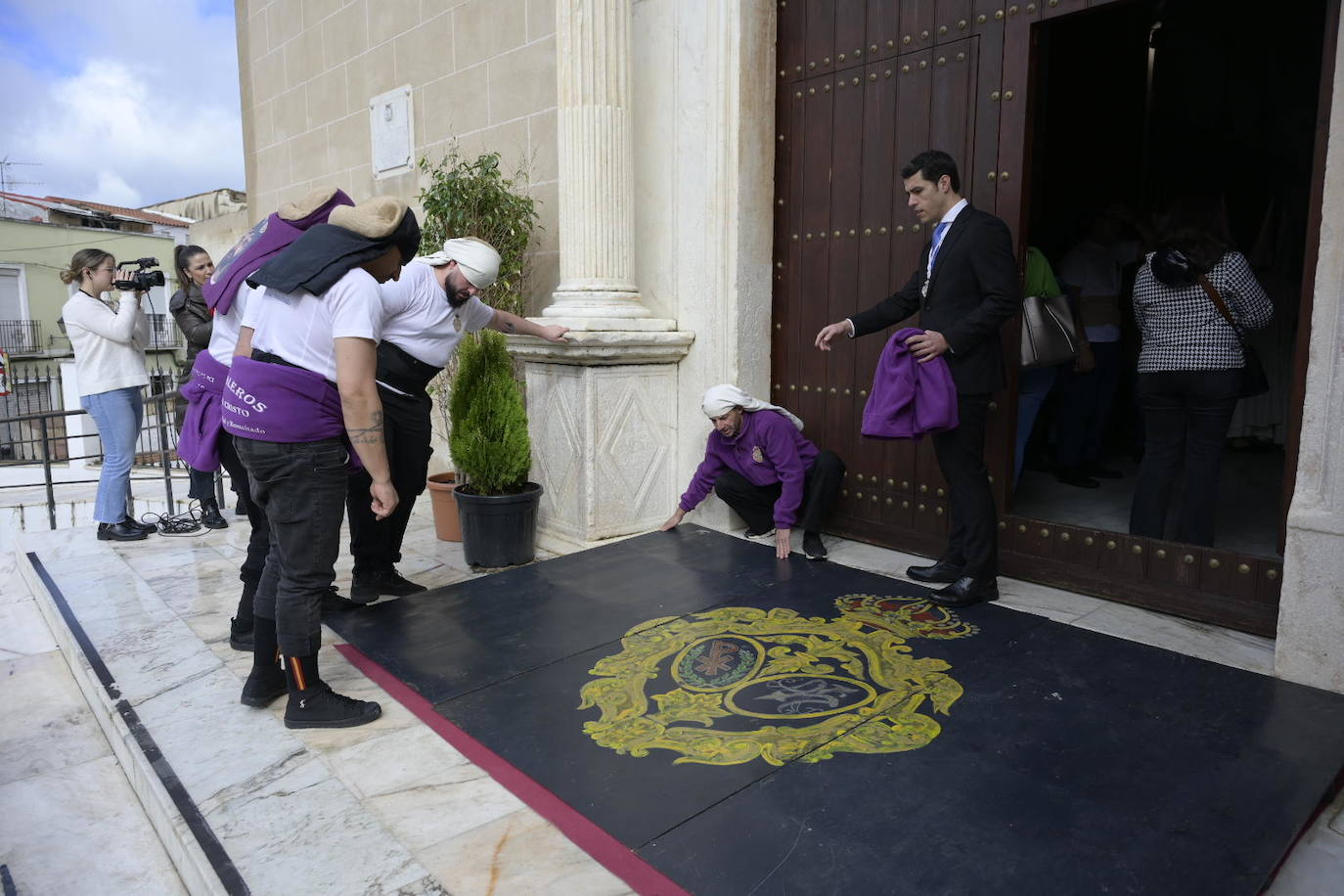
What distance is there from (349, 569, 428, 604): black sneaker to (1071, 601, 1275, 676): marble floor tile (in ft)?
9.19

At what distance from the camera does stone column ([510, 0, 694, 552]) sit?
15.0 ft

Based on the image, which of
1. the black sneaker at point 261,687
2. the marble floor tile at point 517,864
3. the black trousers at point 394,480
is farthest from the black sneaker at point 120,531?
the marble floor tile at point 517,864

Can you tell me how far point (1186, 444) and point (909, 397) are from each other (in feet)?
4.07

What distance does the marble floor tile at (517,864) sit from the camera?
6.18 feet

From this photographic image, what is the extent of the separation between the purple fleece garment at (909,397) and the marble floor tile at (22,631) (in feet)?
11.7

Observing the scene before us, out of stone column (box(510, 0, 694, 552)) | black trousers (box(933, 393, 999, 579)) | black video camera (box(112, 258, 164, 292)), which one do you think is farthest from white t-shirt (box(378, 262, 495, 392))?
black video camera (box(112, 258, 164, 292))

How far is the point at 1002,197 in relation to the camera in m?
3.71

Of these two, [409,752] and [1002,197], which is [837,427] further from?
[409,752]

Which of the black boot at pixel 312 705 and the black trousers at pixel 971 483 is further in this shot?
the black trousers at pixel 971 483

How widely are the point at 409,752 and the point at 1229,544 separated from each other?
369cm

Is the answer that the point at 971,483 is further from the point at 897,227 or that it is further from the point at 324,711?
the point at 324,711

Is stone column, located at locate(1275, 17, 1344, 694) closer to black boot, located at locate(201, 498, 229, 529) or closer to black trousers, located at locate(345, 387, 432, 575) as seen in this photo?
black trousers, located at locate(345, 387, 432, 575)

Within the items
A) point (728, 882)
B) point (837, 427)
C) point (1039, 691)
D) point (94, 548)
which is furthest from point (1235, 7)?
point (94, 548)

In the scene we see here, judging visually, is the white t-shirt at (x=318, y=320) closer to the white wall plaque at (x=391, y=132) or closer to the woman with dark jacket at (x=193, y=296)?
the woman with dark jacket at (x=193, y=296)
